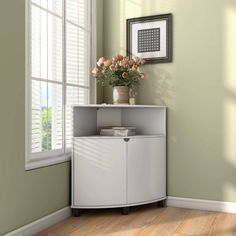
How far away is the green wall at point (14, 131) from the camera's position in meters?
2.13

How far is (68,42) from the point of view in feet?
9.50

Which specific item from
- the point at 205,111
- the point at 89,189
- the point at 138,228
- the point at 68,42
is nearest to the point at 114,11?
the point at 68,42

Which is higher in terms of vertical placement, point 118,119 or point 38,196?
point 118,119

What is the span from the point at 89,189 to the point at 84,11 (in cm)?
164

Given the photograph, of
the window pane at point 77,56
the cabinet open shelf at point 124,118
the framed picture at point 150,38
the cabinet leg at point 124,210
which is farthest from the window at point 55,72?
the cabinet leg at point 124,210

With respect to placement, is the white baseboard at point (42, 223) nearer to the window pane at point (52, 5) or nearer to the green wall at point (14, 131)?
the green wall at point (14, 131)

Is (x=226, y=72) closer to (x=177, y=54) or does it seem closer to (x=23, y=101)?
(x=177, y=54)

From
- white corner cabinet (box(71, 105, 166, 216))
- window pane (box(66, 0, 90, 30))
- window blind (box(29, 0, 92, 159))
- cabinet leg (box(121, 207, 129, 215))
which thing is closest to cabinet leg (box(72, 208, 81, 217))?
white corner cabinet (box(71, 105, 166, 216))

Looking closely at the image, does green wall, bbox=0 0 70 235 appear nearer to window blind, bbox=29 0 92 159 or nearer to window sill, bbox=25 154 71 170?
window sill, bbox=25 154 71 170

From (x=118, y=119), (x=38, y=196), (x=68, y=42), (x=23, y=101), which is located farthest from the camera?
(x=118, y=119)

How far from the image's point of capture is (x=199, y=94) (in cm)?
304

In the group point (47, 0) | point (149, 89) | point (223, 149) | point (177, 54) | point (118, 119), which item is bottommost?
point (223, 149)

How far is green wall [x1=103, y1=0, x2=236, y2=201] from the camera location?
293 cm

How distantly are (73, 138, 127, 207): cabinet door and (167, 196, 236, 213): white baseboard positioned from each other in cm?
62
